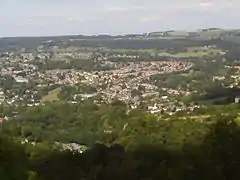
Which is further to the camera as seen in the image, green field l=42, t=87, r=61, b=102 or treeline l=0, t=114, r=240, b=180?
green field l=42, t=87, r=61, b=102

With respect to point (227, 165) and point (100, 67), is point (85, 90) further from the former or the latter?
point (227, 165)

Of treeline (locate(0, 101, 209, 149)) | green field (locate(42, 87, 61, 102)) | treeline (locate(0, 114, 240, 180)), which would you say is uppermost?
treeline (locate(0, 114, 240, 180))

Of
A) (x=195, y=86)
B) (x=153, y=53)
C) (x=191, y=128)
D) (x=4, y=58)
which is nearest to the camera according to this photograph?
(x=191, y=128)

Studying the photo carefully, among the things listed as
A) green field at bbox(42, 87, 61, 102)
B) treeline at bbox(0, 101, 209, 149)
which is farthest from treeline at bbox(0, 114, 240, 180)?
green field at bbox(42, 87, 61, 102)

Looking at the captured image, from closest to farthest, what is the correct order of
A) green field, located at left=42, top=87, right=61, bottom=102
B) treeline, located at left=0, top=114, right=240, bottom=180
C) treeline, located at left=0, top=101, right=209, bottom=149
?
treeline, located at left=0, top=114, right=240, bottom=180, treeline, located at left=0, top=101, right=209, bottom=149, green field, located at left=42, top=87, right=61, bottom=102

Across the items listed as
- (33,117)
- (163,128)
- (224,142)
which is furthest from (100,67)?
(224,142)

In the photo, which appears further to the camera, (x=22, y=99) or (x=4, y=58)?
(x=4, y=58)

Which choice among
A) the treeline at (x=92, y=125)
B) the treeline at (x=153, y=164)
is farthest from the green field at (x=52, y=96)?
the treeline at (x=153, y=164)

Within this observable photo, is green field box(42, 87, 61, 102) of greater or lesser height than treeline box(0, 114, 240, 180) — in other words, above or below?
below

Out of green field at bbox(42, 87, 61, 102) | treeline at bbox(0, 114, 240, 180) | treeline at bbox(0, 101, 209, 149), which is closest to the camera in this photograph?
treeline at bbox(0, 114, 240, 180)

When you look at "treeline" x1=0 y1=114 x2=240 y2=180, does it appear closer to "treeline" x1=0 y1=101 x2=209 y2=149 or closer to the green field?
"treeline" x1=0 y1=101 x2=209 y2=149

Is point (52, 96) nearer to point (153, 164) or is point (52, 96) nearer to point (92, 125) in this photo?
point (92, 125)
